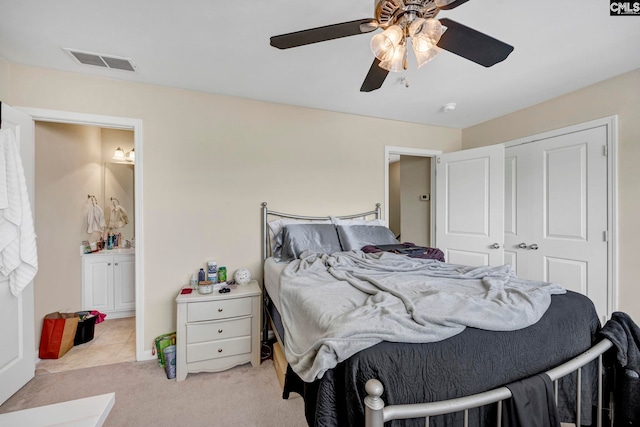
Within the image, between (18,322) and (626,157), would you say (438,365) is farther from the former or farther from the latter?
(18,322)

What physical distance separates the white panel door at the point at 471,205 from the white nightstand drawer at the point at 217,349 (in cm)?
268

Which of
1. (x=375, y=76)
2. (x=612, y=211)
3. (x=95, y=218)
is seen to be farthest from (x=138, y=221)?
(x=612, y=211)

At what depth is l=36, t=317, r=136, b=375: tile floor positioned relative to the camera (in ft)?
7.66

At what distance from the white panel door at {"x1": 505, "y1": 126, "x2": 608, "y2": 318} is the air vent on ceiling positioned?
4.01m

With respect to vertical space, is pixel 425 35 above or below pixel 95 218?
above

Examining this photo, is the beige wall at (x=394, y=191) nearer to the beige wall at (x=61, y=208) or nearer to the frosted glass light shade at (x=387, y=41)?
the frosted glass light shade at (x=387, y=41)

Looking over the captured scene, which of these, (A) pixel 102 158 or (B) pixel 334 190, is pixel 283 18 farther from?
(A) pixel 102 158

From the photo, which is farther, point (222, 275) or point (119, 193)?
point (119, 193)

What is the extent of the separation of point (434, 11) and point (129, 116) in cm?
257

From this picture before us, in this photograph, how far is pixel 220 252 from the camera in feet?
8.87

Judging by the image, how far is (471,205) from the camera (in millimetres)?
3270

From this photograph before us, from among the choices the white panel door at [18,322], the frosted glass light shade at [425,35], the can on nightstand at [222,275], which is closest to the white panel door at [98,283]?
the white panel door at [18,322]

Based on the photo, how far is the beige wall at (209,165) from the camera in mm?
2396

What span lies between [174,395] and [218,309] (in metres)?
0.64
